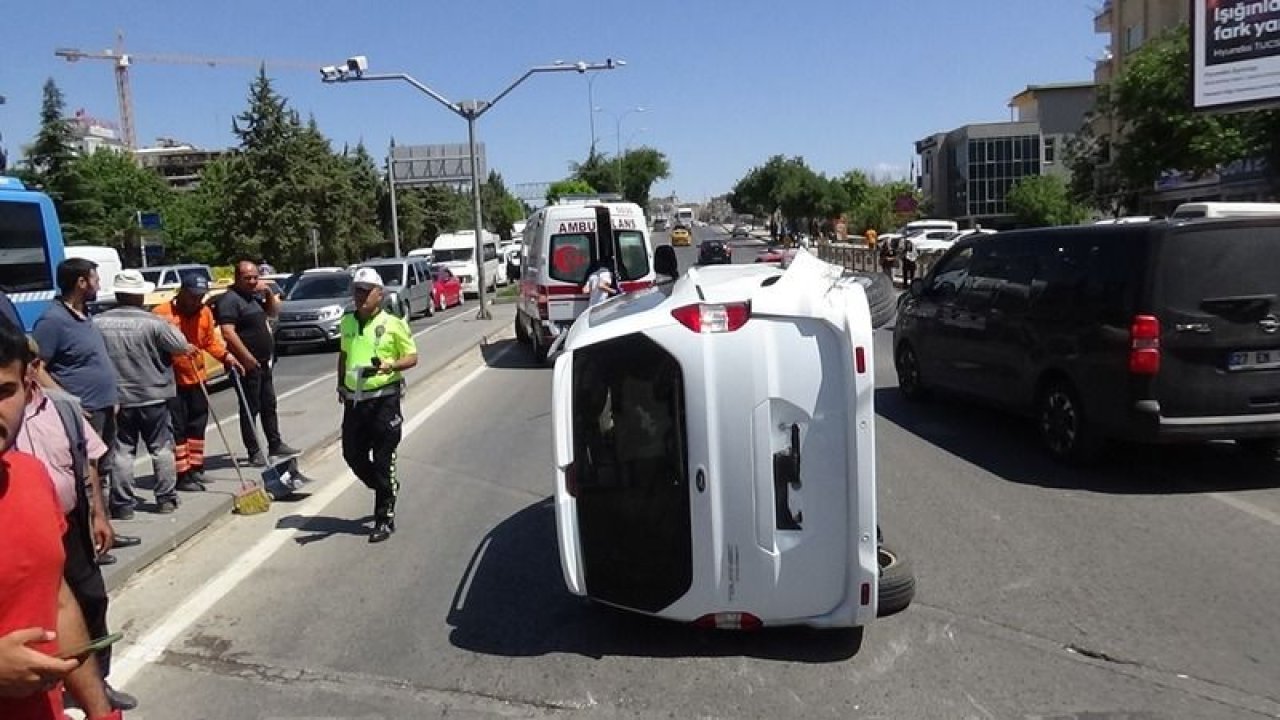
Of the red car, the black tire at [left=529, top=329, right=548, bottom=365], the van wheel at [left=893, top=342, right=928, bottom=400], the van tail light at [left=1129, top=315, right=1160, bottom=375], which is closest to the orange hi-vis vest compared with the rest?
the van wheel at [left=893, top=342, right=928, bottom=400]

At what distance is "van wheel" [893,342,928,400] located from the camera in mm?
11922

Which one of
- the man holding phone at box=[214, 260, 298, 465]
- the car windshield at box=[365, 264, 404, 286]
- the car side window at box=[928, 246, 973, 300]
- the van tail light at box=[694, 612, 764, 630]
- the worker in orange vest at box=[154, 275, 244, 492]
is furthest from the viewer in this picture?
the car windshield at box=[365, 264, 404, 286]

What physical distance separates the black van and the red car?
85.2 feet

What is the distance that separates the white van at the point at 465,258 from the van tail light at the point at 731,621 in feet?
126

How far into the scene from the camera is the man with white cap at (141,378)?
7.87 metres

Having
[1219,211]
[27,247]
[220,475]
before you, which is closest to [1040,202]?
[27,247]

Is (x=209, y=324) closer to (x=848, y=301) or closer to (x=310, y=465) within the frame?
(x=310, y=465)

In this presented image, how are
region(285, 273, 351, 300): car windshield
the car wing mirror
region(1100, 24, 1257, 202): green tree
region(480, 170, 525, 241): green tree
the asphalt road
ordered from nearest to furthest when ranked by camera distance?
the asphalt road → the car wing mirror → region(285, 273, 351, 300): car windshield → region(1100, 24, 1257, 202): green tree → region(480, 170, 525, 241): green tree

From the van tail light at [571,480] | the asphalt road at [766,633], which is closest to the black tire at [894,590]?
the asphalt road at [766,633]

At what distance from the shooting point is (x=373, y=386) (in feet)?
23.4

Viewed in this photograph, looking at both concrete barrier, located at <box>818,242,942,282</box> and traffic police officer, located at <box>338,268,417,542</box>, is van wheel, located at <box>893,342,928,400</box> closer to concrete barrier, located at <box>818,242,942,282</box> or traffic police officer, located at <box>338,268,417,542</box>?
traffic police officer, located at <box>338,268,417,542</box>

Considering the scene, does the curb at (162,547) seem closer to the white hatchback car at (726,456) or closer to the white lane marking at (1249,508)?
the white hatchback car at (726,456)

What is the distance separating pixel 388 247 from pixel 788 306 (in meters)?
75.7

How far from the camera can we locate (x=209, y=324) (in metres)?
9.47
